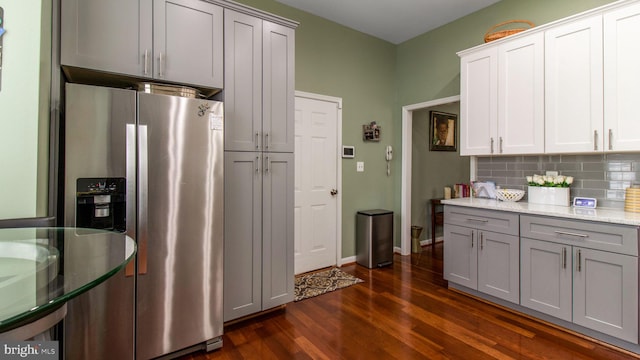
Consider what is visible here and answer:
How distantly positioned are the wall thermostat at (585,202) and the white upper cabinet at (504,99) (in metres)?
0.53

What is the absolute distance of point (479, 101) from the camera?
3.14 meters

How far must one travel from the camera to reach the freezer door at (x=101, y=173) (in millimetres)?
1691

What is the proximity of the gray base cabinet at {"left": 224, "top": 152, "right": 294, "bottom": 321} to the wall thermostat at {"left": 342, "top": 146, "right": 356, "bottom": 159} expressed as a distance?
145cm

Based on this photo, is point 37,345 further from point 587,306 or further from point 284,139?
point 587,306

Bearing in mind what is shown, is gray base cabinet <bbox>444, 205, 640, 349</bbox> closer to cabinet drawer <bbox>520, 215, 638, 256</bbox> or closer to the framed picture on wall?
cabinet drawer <bbox>520, 215, 638, 256</bbox>

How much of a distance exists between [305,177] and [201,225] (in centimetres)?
177

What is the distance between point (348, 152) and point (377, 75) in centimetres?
126

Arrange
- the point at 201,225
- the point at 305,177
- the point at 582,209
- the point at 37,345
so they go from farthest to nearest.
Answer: the point at 305,177 < the point at 582,209 < the point at 201,225 < the point at 37,345

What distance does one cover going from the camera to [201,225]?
208cm

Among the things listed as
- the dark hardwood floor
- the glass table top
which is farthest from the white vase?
the glass table top

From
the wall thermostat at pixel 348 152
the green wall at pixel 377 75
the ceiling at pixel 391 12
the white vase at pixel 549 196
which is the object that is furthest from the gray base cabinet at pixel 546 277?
the ceiling at pixel 391 12

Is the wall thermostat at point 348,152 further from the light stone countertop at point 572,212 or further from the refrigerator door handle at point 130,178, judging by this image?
the refrigerator door handle at point 130,178

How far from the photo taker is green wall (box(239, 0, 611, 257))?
11.7 feet

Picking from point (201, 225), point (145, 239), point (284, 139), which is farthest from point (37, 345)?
point (284, 139)
